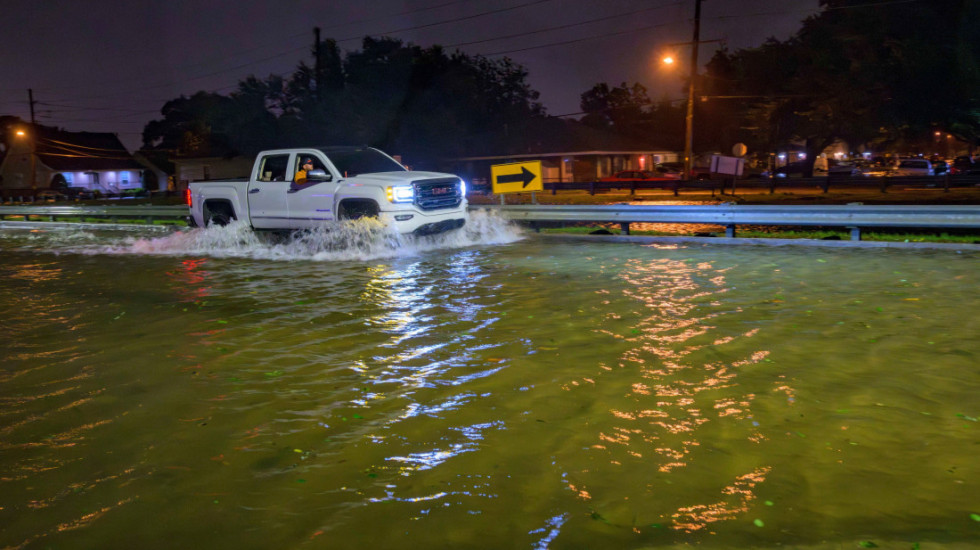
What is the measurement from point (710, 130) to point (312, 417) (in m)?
82.8

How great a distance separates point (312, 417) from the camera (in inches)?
204

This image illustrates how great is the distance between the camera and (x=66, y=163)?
8131 cm

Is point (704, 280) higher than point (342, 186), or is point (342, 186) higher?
point (342, 186)

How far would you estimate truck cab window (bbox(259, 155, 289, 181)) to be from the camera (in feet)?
51.7

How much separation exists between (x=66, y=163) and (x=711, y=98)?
64.1 metres

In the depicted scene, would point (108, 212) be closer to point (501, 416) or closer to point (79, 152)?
point (501, 416)

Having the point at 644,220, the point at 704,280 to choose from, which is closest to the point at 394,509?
the point at 704,280

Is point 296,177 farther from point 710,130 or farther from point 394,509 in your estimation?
point 710,130

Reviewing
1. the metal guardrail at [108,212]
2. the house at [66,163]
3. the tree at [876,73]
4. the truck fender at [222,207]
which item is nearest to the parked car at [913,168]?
the tree at [876,73]

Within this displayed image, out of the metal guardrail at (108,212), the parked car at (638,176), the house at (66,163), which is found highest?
the house at (66,163)

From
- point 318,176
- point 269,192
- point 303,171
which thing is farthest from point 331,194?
point 269,192

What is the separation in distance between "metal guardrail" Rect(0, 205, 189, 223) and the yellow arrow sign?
9.95m

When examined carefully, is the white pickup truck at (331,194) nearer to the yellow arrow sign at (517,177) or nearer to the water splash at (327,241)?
the water splash at (327,241)

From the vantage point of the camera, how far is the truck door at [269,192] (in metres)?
15.2
